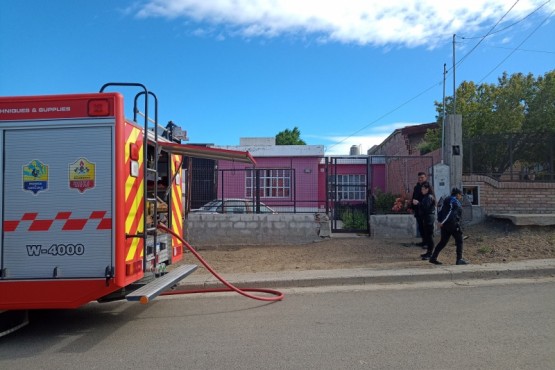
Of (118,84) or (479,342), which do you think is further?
(118,84)

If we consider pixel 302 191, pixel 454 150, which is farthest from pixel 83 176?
pixel 302 191

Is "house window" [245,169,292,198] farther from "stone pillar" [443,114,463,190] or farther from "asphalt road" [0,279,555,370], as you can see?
"asphalt road" [0,279,555,370]

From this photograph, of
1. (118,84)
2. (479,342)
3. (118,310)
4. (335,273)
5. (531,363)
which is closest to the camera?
(531,363)

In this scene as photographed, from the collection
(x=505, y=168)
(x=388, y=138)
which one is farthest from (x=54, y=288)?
(x=388, y=138)

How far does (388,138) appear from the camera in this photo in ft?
89.4

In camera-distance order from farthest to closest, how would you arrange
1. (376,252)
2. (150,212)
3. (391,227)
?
(391,227) → (376,252) → (150,212)

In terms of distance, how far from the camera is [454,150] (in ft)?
40.5

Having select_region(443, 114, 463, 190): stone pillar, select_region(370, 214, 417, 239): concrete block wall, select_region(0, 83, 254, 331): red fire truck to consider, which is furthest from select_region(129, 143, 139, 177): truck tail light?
select_region(443, 114, 463, 190): stone pillar

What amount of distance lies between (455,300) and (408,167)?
11406 millimetres

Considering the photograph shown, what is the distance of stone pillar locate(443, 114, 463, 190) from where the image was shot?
12.3 metres

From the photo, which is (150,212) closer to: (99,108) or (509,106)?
(99,108)

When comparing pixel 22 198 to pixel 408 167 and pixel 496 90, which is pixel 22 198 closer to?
pixel 408 167

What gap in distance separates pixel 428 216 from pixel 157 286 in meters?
6.51

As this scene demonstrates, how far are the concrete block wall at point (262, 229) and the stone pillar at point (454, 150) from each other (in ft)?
12.1
